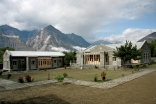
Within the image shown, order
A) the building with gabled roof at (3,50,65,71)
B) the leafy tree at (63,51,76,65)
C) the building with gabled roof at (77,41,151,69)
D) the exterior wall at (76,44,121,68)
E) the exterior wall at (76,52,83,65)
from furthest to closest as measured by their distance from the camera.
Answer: the leafy tree at (63,51,76,65) → the exterior wall at (76,52,83,65) → the building with gabled roof at (77,41,151,69) → the building with gabled roof at (3,50,65,71) → the exterior wall at (76,44,121,68)

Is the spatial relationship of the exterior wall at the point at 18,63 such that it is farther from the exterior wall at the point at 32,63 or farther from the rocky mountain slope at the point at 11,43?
the rocky mountain slope at the point at 11,43

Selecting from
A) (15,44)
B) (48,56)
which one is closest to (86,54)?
(48,56)

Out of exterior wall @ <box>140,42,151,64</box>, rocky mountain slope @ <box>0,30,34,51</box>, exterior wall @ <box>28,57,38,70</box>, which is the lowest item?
exterior wall @ <box>28,57,38,70</box>

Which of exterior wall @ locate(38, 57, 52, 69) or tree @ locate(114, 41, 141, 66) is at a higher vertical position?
tree @ locate(114, 41, 141, 66)

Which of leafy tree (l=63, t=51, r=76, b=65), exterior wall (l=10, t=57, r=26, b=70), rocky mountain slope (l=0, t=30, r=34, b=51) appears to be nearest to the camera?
exterior wall (l=10, t=57, r=26, b=70)

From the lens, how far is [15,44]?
447 ft

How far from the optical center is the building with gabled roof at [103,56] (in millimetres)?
31069

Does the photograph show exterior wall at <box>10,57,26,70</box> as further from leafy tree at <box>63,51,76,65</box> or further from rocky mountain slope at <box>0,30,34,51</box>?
rocky mountain slope at <box>0,30,34,51</box>

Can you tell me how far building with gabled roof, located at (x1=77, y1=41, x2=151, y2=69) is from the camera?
3107cm

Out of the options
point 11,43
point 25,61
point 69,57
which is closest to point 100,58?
point 69,57

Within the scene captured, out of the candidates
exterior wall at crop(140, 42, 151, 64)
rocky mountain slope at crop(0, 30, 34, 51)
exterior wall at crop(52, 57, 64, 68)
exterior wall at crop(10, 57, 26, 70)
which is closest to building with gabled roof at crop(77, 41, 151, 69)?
exterior wall at crop(140, 42, 151, 64)

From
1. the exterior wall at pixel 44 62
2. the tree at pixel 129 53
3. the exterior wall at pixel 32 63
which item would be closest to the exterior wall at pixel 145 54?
the tree at pixel 129 53

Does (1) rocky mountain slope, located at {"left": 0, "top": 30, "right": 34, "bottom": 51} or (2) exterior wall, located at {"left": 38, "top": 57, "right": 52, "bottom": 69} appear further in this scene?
(1) rocky mountain slope, located at {"left": 0, "top": 30, "right": 34, "bottom": 51}

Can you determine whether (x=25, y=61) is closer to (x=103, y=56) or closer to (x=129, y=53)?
(x=103, y=56)
